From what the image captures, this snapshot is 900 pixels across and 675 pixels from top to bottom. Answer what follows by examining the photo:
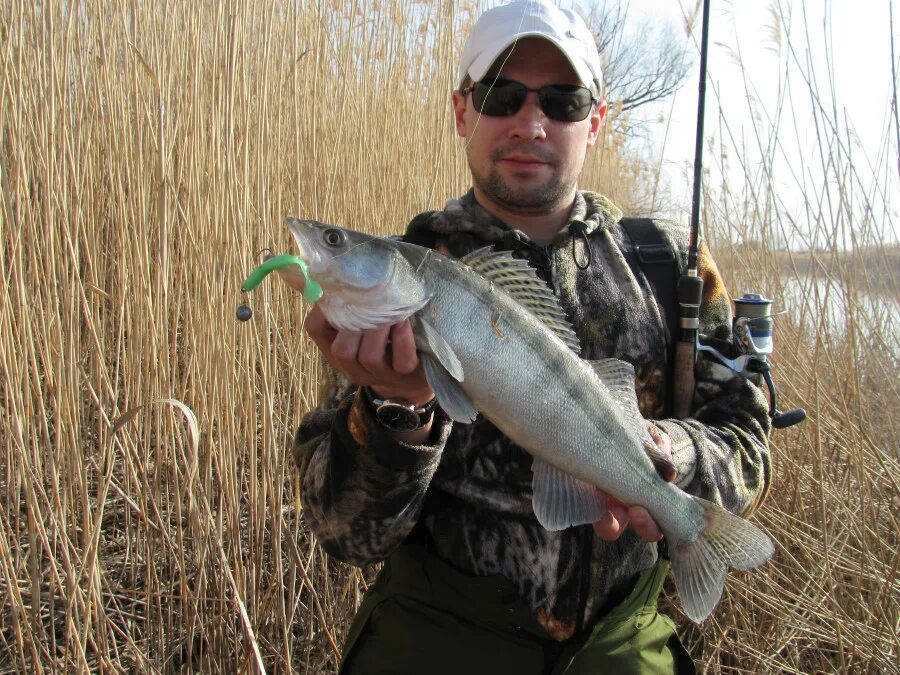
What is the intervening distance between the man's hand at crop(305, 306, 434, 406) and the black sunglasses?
758mm

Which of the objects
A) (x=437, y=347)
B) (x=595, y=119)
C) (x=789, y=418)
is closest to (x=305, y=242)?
(x=437, y=347)

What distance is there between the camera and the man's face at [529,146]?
167 cm

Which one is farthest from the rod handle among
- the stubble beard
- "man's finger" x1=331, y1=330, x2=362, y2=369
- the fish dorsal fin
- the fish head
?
"man's finger" x1=331, y1=330, x2=362, y2=369

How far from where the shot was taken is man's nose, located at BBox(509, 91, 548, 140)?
1664 mm

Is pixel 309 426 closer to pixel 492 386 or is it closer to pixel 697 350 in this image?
pixel 492 386

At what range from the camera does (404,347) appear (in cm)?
121

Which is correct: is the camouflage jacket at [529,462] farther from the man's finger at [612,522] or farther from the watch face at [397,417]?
the man's finger at [612,522]

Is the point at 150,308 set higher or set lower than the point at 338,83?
lower

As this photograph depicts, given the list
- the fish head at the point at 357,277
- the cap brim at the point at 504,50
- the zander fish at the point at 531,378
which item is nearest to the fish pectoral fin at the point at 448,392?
the zander fish at the point at 531,378

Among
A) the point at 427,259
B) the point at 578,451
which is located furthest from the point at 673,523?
the point at 427,259

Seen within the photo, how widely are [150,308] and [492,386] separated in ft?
3.10

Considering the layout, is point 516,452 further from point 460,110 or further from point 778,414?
point 460,110

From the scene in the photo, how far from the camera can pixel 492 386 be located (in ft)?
4.15

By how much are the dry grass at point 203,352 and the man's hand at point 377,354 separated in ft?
1.30
